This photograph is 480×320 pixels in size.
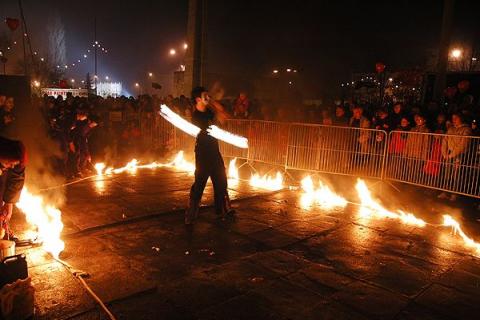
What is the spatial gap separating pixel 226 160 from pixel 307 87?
3207 centimetres

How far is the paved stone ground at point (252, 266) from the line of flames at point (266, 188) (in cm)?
24

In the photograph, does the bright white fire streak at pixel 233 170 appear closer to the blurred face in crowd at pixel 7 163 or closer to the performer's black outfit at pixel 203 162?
the performer's black outfit at pixel 203 162

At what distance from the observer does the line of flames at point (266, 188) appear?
19.5ft

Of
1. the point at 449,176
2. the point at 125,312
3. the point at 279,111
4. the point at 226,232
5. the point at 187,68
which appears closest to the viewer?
the point at 125,312

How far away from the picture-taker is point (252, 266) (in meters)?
5.18

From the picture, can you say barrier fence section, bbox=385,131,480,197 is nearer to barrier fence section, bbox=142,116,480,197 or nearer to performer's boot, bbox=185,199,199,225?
Answer: barrier fence section, bbox=142,116,480,197

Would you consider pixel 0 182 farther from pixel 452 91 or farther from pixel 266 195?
pixel 452 91

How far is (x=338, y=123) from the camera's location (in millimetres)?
11258

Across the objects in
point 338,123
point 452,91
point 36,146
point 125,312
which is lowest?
point 125,312

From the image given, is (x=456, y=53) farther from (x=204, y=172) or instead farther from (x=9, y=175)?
(x=9, y=175)

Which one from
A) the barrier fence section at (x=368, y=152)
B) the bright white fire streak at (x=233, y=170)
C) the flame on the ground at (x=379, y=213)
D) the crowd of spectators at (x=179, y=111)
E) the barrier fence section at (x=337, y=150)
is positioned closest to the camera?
the flame on the ground at (x=379, y=213)

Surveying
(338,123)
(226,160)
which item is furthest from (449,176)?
(226,160)

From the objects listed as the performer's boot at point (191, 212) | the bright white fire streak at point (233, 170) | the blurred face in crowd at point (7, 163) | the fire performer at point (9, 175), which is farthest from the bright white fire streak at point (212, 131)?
the bright white fire streak at point (233, 170)

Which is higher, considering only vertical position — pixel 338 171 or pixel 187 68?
pixel 187 68
